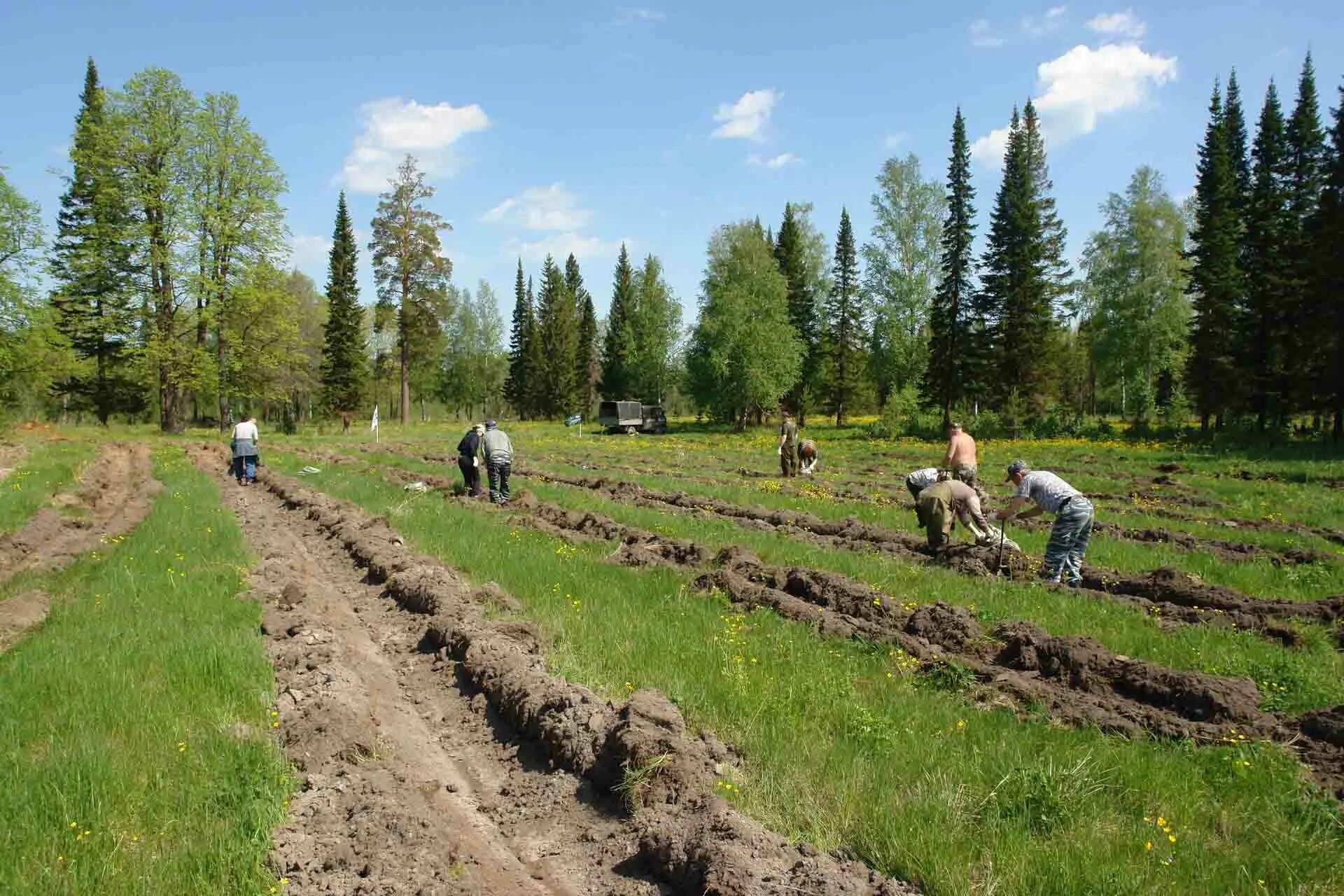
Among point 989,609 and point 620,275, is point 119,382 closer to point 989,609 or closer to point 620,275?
point 620,275

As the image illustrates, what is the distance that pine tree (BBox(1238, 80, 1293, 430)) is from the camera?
116 ft

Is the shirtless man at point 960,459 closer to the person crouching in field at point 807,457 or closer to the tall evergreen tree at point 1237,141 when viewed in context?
the person crouching in field at point 807,457

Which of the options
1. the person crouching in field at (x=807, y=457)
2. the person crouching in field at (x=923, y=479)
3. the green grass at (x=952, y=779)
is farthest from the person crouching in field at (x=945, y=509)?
the person crouching in field at (x=807, y=457)

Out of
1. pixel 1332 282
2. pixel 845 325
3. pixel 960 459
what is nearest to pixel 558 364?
pixel 845 325

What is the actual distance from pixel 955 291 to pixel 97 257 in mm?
49344

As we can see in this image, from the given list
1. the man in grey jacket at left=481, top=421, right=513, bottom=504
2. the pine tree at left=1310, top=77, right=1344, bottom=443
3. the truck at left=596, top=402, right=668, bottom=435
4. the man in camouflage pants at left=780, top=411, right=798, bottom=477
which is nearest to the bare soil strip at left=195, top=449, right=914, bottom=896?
the man in grey jacket at left=481, top=421, right=513, bottom=504

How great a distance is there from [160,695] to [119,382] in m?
59.7

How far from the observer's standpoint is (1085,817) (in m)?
4.49

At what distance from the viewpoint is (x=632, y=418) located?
61000 mm

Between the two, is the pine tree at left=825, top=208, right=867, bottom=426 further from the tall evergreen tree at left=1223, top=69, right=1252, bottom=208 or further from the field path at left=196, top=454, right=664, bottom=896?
the field path at left=196, top=454, right=664, bottom=896

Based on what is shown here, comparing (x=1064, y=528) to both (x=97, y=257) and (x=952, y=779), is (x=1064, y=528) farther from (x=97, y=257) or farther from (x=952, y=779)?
(x=97, y=257)

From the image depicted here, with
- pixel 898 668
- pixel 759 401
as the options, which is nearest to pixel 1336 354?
pixel 759 401

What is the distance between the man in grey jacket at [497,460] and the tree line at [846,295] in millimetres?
29785

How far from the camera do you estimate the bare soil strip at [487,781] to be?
4.07m
